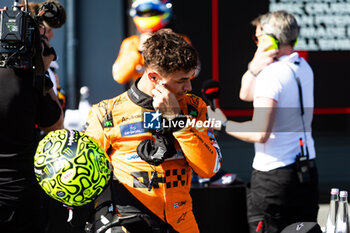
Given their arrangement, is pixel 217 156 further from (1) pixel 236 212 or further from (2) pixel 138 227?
(1) pixel 236 212

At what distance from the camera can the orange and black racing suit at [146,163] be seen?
212 centimetres

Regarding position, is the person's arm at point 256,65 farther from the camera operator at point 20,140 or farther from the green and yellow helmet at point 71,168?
the green and yellow helmet at point 71,168

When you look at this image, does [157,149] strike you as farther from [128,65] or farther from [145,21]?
[128,65]

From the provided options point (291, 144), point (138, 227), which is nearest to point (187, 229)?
point (138, 227)

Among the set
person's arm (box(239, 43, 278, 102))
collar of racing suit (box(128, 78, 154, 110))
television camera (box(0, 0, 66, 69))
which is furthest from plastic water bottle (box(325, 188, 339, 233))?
television camera (box(0, 0, 66, 69))

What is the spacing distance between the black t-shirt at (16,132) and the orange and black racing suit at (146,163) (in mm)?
404

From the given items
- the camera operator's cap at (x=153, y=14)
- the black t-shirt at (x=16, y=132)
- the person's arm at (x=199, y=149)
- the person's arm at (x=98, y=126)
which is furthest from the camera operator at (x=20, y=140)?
the camera operator's cap at (x=153, y=14)

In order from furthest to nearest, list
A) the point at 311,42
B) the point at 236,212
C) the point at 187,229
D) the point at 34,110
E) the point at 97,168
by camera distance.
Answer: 1. the point at 311,42
2. the point at 236,212
3. the point at 34,110
4. the point at 187,229
5. the point at 97,168

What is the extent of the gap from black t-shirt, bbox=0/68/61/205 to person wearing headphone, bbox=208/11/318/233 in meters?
1.33

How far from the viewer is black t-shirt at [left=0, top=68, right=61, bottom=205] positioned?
243 cm

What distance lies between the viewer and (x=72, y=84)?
5.77 m

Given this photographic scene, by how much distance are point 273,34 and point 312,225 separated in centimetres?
146

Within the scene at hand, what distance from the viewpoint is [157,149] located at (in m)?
2.04

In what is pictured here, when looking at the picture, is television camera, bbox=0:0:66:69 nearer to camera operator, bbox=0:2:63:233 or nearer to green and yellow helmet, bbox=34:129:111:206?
camera operator, bbox=0:2:63:233
